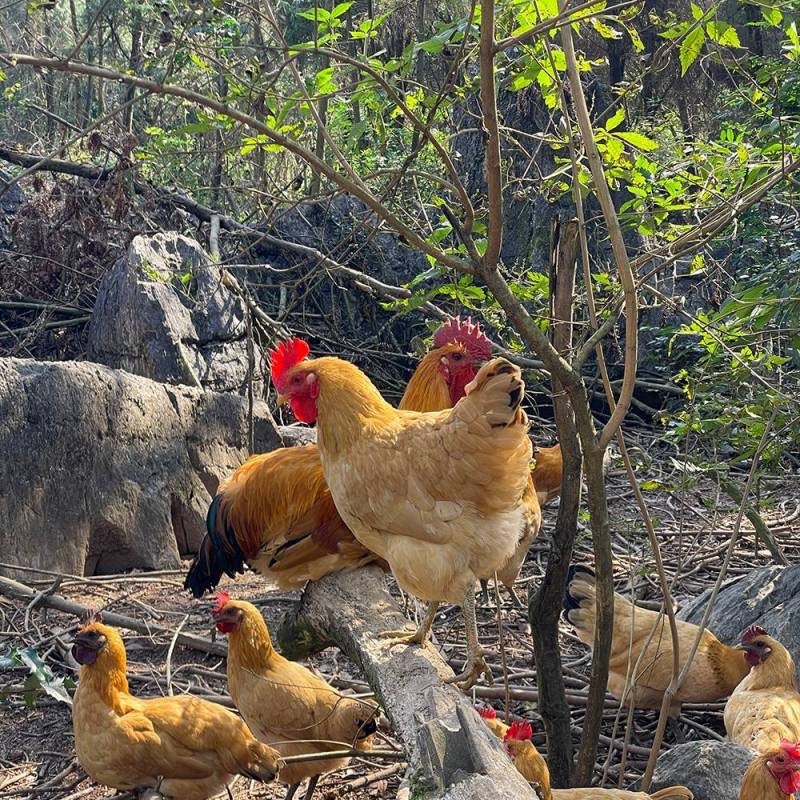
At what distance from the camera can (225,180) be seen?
10586 millimetres

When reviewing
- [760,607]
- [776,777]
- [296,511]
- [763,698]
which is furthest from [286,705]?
[760,607]

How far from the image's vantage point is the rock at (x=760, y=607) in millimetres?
5004

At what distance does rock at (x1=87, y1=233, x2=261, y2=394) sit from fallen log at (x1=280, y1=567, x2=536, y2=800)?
403 centimetres

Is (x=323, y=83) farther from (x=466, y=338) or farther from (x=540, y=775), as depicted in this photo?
(x=540, y=775)

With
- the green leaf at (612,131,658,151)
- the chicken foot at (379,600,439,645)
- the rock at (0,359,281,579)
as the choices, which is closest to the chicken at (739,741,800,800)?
the chicken foot at (379,600,439,645)

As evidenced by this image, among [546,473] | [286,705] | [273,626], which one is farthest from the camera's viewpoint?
[546,473]

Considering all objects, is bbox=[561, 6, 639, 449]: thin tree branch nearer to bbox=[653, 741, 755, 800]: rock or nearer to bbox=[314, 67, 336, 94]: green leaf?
bbox=[314, 67, 336, 94]: green leaf

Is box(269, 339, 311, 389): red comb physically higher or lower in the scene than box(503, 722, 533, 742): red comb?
higher

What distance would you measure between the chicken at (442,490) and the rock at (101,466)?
10.6ft

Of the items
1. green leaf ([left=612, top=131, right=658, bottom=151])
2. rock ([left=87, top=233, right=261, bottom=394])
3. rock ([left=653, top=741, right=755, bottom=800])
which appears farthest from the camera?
rock ([left=87, top=233, right=261, bottom=394])

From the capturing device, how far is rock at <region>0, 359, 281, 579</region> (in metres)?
6.12

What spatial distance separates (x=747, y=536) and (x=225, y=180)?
22.3 feet

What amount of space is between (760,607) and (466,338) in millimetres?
2379

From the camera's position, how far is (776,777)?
3.26 meters
